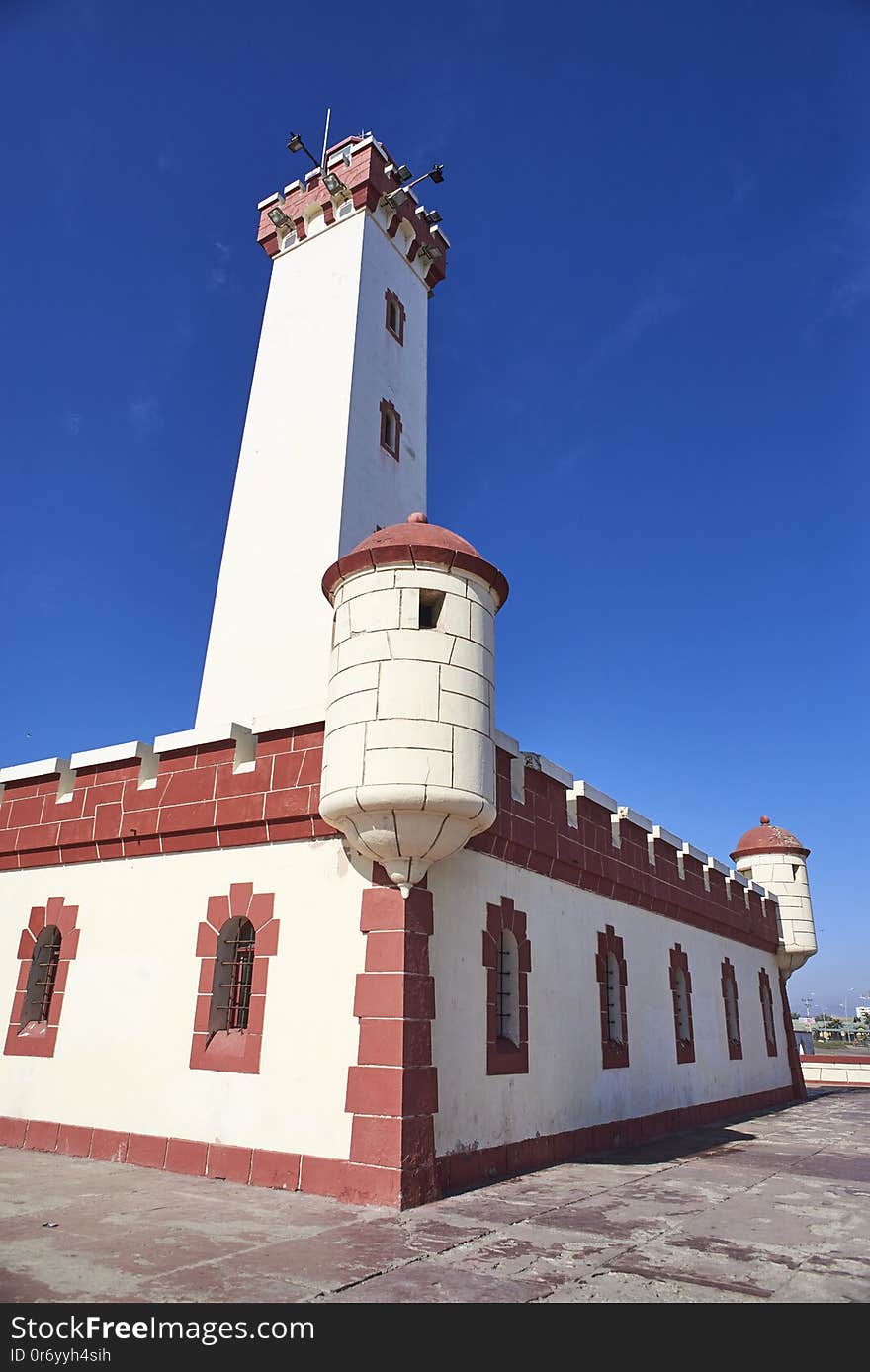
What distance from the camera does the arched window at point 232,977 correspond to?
349 inches

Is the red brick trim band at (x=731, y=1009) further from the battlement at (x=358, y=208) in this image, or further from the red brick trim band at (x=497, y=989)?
the battlement at (x=358, y=208)

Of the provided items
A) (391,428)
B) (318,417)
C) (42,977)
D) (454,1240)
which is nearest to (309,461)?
(318,417)

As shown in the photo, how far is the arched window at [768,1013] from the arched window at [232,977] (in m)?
14.8

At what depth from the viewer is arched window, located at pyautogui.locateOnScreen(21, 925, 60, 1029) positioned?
35.1 feet

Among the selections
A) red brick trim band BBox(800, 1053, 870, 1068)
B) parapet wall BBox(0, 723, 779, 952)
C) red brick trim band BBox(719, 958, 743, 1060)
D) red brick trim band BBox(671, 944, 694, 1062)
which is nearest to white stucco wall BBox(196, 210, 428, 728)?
parapet wall BBox(0, 723, 779, 952)

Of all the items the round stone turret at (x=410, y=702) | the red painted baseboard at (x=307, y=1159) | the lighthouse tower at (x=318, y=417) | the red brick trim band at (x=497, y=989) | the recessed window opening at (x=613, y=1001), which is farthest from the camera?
the lighthouse tower at (x=318, y=417)

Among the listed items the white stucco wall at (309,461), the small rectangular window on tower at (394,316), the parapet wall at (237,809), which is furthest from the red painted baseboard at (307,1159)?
the small rectangular window on tower at (394,316)

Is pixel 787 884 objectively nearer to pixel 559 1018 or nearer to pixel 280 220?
pixel 559 1018

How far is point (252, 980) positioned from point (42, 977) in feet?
13.4

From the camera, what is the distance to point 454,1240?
5.65 m

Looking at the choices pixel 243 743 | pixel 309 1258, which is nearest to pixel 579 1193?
pixel 309 1258

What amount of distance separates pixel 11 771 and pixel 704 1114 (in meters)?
12.4
